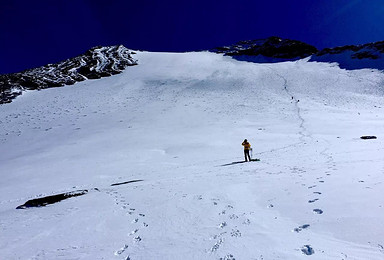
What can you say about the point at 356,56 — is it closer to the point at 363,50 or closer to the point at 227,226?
the point at 363,50

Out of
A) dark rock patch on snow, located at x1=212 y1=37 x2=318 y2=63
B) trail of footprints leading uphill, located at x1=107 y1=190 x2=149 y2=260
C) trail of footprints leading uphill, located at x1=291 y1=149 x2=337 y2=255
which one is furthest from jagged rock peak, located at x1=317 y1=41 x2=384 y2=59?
trail of footprints leading uphill, located at x1=107 y1=190 x2=149 y2=260

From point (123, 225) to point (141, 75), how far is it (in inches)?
1975

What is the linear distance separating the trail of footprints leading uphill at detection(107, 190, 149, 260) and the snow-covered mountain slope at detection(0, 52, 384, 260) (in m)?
0.05

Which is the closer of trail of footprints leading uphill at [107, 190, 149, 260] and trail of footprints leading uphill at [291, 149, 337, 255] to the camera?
trail of footprints leading uphill at [291, 149, 337, 255]

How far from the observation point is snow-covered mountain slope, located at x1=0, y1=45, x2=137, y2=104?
51.1 meters

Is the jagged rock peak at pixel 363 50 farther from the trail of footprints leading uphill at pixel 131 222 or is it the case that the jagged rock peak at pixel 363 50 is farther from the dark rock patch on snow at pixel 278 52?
the trail of footprints leading uphill at pixel 131 222

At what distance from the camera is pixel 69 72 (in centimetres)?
6022

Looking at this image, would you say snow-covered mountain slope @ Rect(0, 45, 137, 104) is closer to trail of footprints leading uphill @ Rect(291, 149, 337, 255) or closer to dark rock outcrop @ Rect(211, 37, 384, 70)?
dark rock outcrop @ Rect(211, 37, 384, 70)

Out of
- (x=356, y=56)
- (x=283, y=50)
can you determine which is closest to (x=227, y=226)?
(x=356, y=56)

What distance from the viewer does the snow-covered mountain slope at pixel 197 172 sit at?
16.9 ft

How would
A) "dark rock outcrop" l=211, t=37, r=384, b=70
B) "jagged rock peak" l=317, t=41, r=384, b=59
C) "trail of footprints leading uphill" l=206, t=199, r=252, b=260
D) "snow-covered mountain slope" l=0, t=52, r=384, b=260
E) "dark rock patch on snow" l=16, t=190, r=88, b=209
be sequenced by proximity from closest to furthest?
1. "trail of footprints leading uphill" l=206, t=199, r=252, b=260
2. "snow-covered mountain slope" l=0, t=52, r=384, b=260
3. "dark rock patch on snow" l=16, t=190, r=88, b=209
4. "dark rock outcrop" l=211, t=37, r=384, b=70
5. "jagged rock peak" l=317, t=41, r=384, b=59

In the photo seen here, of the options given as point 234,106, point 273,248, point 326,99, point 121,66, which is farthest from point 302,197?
point 121,66

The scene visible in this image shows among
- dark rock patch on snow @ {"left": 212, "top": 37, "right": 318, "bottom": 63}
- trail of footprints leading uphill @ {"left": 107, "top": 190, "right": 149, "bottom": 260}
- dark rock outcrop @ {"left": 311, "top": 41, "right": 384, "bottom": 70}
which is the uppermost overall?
dark rock patch on snow @ {"left": 212, "top": 37, "right": 318, "bottom": 63}

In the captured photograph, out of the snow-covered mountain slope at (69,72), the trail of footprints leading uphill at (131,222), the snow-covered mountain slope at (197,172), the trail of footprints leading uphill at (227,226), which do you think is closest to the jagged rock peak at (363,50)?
the snow-covered mountain slope at (197,172)
